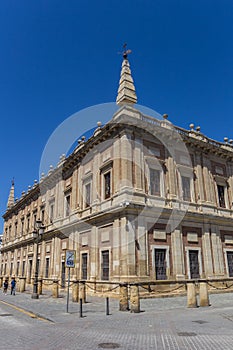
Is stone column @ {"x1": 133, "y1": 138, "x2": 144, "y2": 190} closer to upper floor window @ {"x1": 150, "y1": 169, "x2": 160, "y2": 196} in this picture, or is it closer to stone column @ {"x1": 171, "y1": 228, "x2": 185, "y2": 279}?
upper floor window @ {"x1": 150, "y1": 169, "x2": 160, "y2": 196}

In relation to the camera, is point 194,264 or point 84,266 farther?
point 84,266

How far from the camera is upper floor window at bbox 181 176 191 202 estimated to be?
2119 centimetres

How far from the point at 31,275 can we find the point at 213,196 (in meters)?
20.9

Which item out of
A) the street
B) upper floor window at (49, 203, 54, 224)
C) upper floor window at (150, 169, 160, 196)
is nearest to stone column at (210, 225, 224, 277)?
upper floor window at (150, 169, 160, 196)

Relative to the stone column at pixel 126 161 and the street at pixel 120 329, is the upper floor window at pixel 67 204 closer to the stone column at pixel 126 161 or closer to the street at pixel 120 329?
the stone column at pixel 126 161

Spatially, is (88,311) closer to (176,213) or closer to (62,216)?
(176,213)

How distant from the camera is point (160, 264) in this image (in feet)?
59.1

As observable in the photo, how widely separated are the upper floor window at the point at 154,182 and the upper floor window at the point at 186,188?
235 centimetres

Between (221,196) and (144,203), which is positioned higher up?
(221,196)

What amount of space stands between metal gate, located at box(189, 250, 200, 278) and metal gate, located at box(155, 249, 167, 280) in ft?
7.83

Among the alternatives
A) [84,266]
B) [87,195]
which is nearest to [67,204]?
[87,195]

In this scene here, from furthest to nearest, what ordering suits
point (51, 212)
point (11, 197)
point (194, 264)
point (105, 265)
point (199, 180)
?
point (11, 197), point (51, 212), point (199, 180), point (194, 264), point (105, 265)

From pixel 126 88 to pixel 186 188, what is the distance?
8.18 metres

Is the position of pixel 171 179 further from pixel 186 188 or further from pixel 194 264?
pixel 194 264
